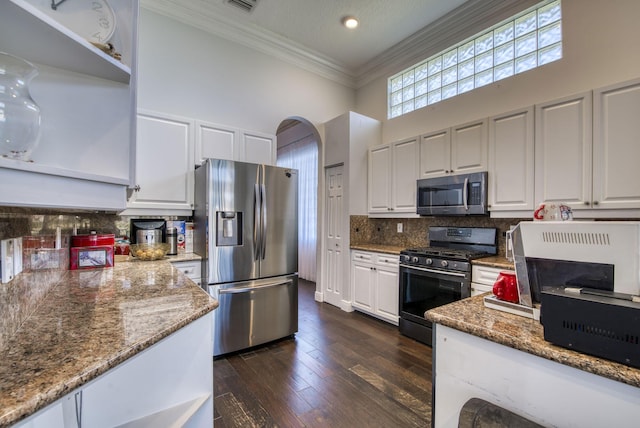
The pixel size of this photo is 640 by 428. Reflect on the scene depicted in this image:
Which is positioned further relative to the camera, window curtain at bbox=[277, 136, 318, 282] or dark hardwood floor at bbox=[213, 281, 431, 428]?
window curtain at bbox=[277, 136, 318, 282]

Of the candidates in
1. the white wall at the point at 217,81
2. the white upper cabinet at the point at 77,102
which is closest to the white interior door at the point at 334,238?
the white wall at the point at 217,81

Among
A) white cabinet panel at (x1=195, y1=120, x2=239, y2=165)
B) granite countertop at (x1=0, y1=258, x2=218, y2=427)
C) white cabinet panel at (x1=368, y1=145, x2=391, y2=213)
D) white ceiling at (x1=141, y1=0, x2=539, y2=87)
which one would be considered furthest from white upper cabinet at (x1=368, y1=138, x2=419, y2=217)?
granite countertop at (x1=0, y1=258, x2=218, y2=427)

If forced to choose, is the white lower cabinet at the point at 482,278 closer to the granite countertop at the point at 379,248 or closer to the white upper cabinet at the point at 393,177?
the granite countertop at the point at 379,248

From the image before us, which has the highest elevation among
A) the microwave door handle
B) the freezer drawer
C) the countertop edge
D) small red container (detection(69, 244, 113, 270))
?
the microwave door handle

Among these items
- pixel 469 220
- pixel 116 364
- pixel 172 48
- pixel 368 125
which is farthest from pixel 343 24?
pixel 116 364

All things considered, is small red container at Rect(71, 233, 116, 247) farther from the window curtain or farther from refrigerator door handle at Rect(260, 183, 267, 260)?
the window curtain

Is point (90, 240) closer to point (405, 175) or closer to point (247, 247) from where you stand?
point (247, 247)

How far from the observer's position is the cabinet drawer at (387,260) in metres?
3.09

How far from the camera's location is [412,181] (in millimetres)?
3283

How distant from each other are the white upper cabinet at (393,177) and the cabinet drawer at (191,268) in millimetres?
2228

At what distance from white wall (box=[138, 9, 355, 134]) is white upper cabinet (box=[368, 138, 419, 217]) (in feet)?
3.81

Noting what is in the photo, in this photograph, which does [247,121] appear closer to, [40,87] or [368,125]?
[368,125]

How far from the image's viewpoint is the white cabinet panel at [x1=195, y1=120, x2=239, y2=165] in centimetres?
288

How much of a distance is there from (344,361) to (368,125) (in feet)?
9.78
